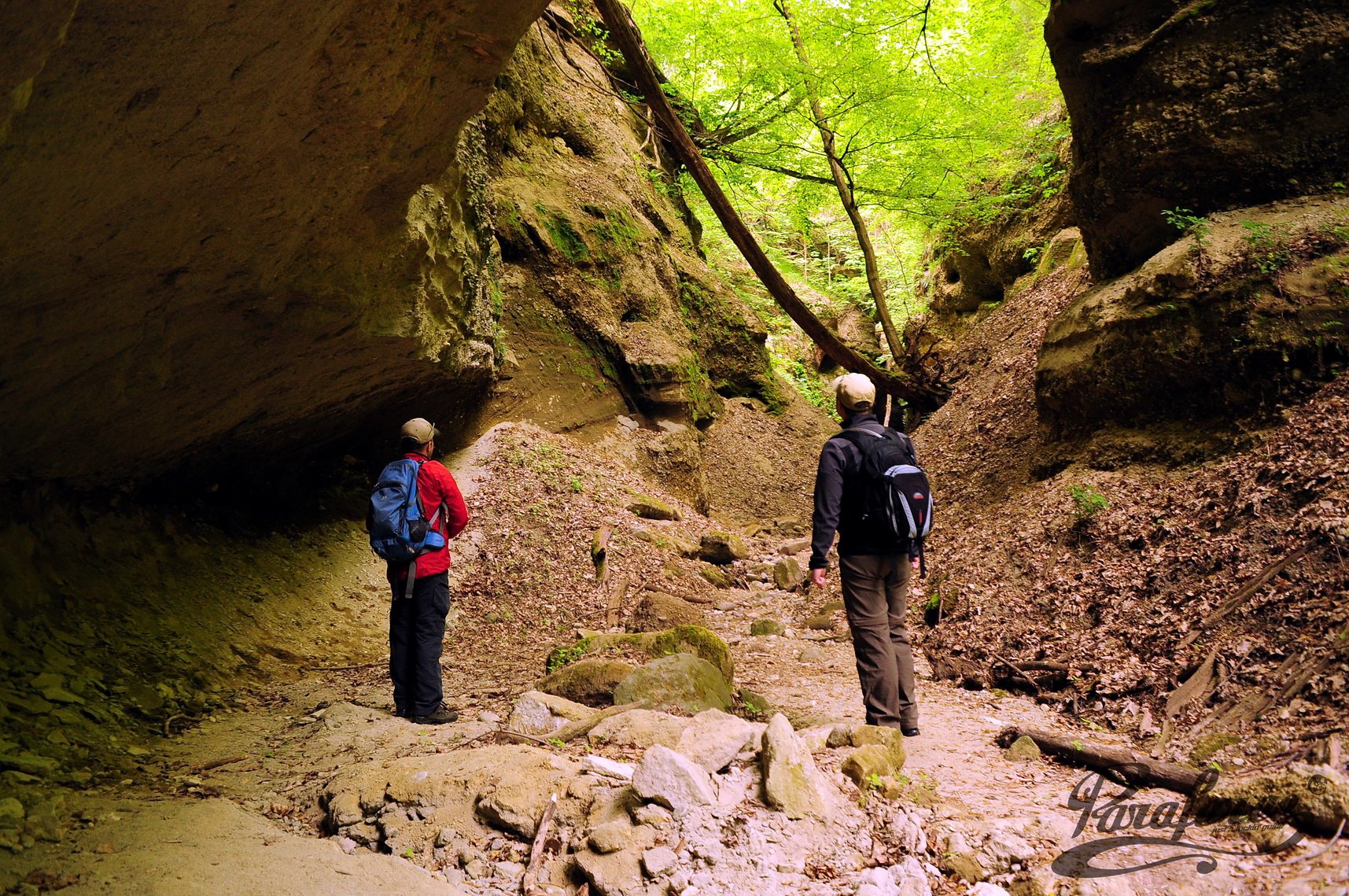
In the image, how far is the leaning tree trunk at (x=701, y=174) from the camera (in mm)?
7102

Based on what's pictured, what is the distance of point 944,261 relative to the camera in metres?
18.3

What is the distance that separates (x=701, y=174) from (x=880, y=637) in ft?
19.2

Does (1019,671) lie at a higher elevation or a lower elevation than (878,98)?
lower

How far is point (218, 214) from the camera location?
14.7 ft

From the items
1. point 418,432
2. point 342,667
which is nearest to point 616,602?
point 342,667

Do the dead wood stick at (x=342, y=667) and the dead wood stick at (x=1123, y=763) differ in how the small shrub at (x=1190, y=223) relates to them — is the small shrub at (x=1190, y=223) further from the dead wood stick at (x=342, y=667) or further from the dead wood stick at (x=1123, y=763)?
the dead wood stick at (x=342, y=667)

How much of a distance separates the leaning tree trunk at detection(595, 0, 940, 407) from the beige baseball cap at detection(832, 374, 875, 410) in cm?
444

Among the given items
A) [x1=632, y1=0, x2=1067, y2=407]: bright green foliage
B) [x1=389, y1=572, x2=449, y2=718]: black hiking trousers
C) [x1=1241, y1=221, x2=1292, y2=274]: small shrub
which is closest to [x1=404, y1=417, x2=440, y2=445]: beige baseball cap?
[x1=389, y1=572, x2=449, y2=718]: black hiking trousers

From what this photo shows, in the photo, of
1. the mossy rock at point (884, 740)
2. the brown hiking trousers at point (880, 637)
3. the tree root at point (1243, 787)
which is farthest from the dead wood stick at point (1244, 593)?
the mossy rock at point (884, 740)

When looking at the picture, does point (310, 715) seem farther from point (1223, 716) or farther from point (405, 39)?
point (1223, 716)

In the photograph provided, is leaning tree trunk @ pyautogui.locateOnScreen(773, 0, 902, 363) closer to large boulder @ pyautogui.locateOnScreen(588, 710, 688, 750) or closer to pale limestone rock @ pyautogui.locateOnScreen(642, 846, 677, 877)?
large boulder @ pyautogui.locateOnScreen(588, 710, 688, 750)

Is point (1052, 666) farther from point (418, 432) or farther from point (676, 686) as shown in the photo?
point (418, 432)

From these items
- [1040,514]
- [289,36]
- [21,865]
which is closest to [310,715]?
[21,865]
